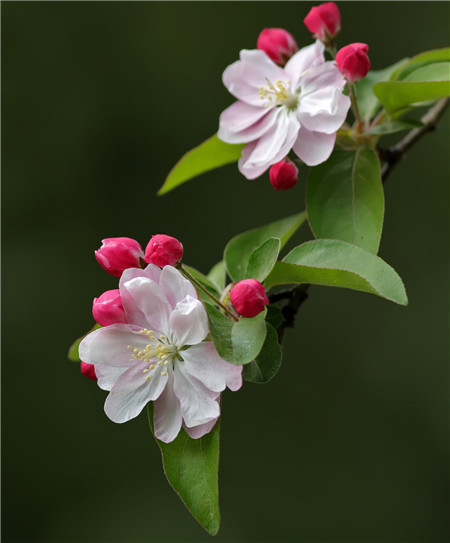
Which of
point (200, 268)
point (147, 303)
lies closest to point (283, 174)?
point (147, 303)

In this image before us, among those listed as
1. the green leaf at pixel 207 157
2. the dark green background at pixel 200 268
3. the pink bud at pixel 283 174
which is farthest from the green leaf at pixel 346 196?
the dark green background at pixel 200 268

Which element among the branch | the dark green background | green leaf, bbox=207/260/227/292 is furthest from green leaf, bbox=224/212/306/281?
the dark green background

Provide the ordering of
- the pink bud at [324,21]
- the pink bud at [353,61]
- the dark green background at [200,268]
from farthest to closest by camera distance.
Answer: the dark green background at [200,268], the pink bud at [324,21], the pink bud at [353,61]

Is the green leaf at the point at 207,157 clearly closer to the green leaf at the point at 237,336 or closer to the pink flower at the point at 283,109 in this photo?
the pink flower at the point at 283,109

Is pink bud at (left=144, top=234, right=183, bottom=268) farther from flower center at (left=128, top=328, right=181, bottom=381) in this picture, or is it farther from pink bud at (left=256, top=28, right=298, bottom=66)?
pink bud at (left=256, top=28, right=298, bottom=66)

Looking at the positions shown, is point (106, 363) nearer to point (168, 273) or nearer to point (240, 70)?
point (168, 273)

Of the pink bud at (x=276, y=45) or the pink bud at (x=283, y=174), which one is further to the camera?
the pink bud at (x=276, y=45)

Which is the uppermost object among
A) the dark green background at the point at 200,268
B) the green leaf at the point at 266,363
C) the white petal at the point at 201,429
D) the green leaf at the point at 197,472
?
the green leaf at the point at 266,363
